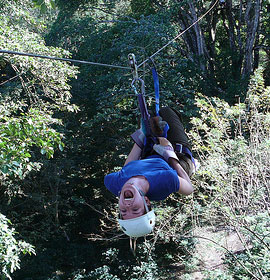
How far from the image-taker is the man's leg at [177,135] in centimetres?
229

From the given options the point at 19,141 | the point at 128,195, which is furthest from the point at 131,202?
the point at 19,141

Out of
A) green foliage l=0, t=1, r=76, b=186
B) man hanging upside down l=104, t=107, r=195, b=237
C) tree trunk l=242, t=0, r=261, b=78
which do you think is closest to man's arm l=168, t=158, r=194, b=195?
man hanging upside down l=104, t=107, r=195, b=237

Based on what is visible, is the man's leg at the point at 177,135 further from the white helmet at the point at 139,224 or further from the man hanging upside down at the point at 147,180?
the white helmet at the point at 139,224

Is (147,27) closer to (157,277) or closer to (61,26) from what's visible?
(61,26)

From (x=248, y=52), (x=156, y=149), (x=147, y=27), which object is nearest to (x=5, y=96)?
(x=147, y=27)

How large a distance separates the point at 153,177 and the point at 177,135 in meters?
0.59

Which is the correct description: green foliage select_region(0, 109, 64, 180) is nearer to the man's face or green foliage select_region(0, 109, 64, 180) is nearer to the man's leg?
the man's leg

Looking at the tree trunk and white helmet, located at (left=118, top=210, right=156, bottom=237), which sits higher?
the tree trunk

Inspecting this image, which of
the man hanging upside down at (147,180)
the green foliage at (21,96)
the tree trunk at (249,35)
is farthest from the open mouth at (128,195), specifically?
the tree trunk at (249,35)

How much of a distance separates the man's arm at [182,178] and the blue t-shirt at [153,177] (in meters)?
0.06

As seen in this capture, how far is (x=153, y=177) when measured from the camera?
1909 mm

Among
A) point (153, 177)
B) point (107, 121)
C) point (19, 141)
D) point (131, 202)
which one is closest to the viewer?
point (131, 202)

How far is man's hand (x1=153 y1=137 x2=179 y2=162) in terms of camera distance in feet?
6.79

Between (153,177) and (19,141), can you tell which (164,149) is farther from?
(19,141)
